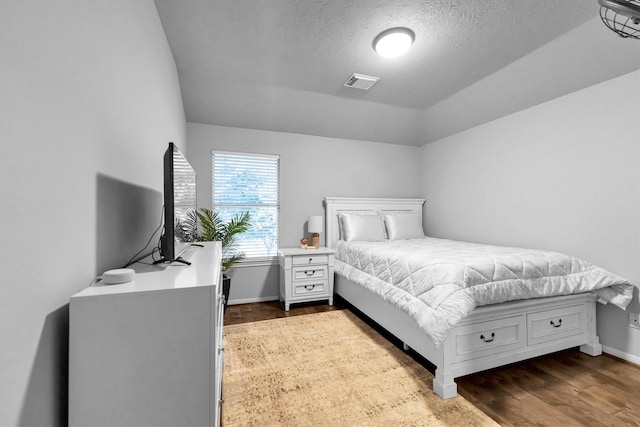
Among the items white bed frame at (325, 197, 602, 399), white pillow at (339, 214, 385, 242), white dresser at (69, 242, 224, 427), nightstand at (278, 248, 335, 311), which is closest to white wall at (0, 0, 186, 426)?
white dresser at (69, 242, 224, 427)

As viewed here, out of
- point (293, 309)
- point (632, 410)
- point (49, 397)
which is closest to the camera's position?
point (49, 397)

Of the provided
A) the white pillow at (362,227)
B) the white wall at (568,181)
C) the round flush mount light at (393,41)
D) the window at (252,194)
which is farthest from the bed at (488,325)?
the round flush mount light at (393,41)

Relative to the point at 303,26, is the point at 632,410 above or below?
below

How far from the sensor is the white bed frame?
184 centimetres

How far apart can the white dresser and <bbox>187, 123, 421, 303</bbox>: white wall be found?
9.58ft

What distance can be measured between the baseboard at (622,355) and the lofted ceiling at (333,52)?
2.29m

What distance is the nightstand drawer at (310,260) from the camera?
3.48 meters

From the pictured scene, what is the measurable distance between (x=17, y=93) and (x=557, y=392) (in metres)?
2.94

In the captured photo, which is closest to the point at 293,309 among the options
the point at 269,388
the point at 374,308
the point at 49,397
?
the point at 374,308

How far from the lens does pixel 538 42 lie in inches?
90.3

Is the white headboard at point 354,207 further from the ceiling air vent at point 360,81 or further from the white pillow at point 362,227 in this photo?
the ceiling air vent at point 360,81

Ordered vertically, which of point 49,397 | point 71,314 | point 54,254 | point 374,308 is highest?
point 54,254

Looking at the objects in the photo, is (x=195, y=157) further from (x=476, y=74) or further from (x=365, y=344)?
(x=476, y=74)

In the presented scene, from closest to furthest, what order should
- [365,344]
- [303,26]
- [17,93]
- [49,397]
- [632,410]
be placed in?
[17,93]
[49,397]
[632,410]
[303,26]
[365,344]
